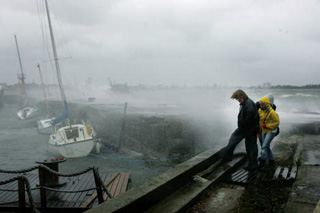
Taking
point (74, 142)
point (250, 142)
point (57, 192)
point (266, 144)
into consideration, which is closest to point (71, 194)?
point (57, 192)

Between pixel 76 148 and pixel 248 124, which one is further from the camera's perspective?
pixel 76 148

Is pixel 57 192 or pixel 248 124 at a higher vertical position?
pixel 248 124

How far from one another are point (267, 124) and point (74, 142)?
15.6 m

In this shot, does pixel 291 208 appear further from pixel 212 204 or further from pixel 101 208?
pixel 101 208

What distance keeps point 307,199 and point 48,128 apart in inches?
1182

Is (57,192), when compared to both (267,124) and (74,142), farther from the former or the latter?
(74,142)

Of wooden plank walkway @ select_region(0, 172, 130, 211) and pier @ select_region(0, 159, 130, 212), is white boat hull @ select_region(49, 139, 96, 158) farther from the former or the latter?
pier @ select_region(0, 159, 130, 212)

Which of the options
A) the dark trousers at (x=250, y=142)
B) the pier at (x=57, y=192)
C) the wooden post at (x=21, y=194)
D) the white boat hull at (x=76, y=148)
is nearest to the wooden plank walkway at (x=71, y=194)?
A: the pier at (x=57, y=192)

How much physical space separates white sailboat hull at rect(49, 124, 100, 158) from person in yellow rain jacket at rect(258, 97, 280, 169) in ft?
49.3

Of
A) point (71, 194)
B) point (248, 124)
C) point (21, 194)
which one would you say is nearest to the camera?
point (21, 194)

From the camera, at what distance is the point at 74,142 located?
1820cm

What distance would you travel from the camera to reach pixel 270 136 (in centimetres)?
581

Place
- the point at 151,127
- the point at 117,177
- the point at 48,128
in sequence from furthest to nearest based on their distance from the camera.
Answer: the point at 48,128, the point at 151,127, the point at 117,177

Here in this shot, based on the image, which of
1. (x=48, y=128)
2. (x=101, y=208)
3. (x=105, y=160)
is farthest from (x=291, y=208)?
(x=48, y=128)
